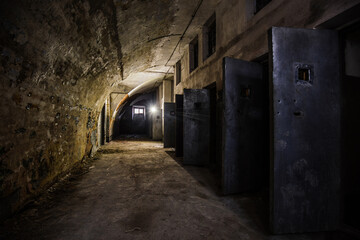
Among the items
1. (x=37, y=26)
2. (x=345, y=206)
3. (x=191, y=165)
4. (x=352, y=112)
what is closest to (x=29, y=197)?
(x=37, y=26)

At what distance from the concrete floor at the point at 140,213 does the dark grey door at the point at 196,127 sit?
137 cm

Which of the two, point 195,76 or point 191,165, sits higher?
point 195,76

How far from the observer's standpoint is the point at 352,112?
2.00m

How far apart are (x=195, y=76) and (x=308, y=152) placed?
171 inches

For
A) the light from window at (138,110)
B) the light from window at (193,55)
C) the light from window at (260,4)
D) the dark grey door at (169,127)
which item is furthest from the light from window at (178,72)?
the light from window at (138,110)

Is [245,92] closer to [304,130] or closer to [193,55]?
[304,130]

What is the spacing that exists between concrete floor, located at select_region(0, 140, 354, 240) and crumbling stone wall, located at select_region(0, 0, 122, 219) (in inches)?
15.2

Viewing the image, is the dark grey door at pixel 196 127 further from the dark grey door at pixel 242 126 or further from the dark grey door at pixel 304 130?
the dark grey door at pixel 304 130

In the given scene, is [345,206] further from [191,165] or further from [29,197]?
[29,197]

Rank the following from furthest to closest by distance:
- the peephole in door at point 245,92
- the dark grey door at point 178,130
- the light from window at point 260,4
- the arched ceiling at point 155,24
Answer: the dark grey door at point 178,130 → the arched ceiling at point 155,24 → the light from window at point 260,4 → the peephole in door at point 245,92

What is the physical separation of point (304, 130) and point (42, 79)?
3489 millimetres

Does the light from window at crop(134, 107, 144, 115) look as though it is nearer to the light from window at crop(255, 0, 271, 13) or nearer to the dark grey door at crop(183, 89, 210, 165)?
the dark grey door at crop(183, 89, 210, 165)

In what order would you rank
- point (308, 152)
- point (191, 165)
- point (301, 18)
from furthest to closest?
point (191, 165) < point (301, 18) < point (308, 152)

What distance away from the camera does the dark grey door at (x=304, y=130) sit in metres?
1.80
